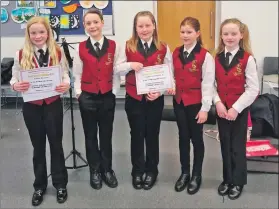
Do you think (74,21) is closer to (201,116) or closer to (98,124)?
(98,124)

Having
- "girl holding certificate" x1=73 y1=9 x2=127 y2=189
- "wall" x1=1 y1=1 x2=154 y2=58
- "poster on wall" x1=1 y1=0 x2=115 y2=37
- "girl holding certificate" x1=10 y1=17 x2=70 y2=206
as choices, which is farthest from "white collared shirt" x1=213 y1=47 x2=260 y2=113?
"poster on wall" x1=1 y1=0 x2=115 y2=37

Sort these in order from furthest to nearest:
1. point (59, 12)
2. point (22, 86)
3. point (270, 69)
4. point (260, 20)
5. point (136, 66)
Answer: point (59, 12)
point (270, 69)
point (260, 20)
point (136, 66)
point (22, 86)

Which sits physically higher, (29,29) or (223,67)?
(29,29)

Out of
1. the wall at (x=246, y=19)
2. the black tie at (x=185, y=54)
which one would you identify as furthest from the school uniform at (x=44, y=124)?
the wall at (x=246, y=19)

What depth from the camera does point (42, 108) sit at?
2279 mm

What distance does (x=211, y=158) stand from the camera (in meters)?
3.14

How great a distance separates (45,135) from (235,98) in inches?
51.1

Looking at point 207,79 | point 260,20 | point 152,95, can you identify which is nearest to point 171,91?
point 152,95

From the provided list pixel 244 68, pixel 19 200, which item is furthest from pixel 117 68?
pixel 19 200

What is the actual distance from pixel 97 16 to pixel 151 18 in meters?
0.35

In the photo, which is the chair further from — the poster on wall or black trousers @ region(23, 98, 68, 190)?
black trousers @ region(23, 98, 68, 190)

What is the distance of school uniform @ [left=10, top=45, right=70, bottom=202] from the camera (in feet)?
7.36

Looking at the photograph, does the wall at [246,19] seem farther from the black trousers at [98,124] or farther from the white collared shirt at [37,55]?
the white collared shirt at [37,55]

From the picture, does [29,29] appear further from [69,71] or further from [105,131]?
[105,131]
